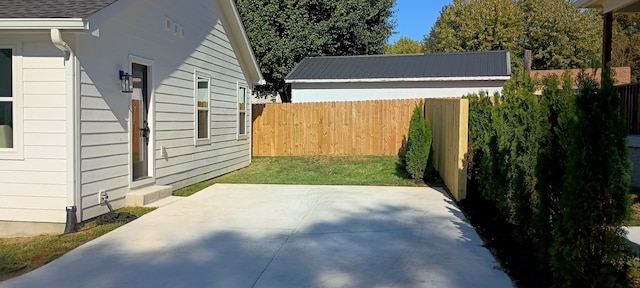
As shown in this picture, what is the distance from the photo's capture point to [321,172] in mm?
12688

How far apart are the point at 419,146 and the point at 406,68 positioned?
9.44 meters

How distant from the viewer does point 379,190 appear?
31.1 feet

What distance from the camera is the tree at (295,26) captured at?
24.6 m

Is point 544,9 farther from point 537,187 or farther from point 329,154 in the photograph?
point 537,187

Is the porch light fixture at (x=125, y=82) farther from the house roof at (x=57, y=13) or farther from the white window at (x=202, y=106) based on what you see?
the white window at (x=202, y=106)

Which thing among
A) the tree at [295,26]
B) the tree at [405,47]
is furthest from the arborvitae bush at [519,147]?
the tree at [405,47]

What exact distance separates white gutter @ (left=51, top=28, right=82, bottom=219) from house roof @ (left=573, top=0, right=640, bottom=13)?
8.89m

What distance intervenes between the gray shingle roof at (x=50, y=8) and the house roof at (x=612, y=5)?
8581mm

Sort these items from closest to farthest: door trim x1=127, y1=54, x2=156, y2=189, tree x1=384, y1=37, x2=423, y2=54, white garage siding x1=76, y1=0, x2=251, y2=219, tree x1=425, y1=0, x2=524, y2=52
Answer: white garage siding x1=76, y1=0, x2=251, y2=219 < door trim x1=127, y1=54, x2=156, y2=189 < tree x1=425, y1=0, x2=524, y2=52 < tree x1=384, y1=37, x2=423, y2=54

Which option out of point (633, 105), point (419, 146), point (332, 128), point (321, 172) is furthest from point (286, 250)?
point (332, 128)

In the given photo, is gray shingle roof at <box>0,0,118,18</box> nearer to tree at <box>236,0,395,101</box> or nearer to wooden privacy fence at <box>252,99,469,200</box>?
wooden privacy fence at <box>252,99,469,200</box>

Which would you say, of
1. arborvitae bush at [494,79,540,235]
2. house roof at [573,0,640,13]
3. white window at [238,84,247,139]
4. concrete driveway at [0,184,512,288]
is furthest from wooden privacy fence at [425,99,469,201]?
white window at [238,84,247,139]

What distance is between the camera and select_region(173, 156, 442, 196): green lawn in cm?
1083

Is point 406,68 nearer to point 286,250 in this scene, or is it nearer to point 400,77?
point 400,77
